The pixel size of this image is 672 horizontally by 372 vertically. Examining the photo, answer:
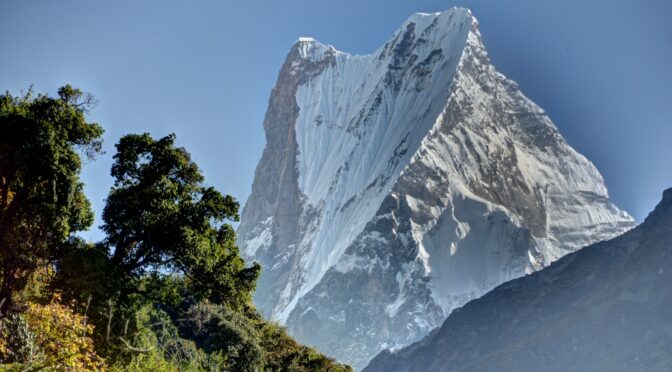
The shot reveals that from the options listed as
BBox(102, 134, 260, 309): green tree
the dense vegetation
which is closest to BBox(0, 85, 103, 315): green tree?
the dense vegetation

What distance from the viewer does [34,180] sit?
30578 mm

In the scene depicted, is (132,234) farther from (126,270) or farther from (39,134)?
(39,134)

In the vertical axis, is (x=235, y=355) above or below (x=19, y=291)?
above

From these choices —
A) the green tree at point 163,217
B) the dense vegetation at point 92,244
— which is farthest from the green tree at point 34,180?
the green tree at point 163,217

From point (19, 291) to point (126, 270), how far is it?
737cm

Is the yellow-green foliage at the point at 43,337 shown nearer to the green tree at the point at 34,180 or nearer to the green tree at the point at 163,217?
the green tree at the point at 34,180

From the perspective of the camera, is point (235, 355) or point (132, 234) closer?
point (132, 234)

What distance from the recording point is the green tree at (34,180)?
3008 centimetres

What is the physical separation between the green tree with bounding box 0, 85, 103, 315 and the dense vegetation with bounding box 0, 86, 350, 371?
0.13 feet

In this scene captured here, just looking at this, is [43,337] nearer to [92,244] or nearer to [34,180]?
[34,180]

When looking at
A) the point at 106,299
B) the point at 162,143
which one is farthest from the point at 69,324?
the point at 162,143

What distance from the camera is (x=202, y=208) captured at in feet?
118

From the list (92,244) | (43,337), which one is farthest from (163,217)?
(43,337)

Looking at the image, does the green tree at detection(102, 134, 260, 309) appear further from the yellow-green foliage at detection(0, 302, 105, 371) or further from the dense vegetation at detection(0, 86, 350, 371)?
the yellow-green foliage at detection(0, 302, 105, 371)
